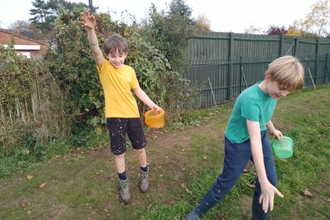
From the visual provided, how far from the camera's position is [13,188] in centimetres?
290

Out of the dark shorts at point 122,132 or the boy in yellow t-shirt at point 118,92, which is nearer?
the boy in yellow t-shirt at point 118,92

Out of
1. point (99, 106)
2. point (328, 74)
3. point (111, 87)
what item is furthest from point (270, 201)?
point (328, 74)

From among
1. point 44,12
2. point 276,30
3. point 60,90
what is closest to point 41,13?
point 44,12

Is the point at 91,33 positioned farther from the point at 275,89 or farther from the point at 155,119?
the point at 275,89

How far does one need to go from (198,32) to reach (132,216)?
6.19 meters

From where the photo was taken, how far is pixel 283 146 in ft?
7.55

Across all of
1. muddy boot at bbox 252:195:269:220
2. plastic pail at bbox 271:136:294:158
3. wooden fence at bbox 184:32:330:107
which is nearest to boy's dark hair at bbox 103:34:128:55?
plastic pail at bbox 271:136:294:158

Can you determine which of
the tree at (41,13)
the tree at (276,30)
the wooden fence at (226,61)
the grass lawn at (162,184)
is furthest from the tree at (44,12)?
the grass lawn at (162,184)

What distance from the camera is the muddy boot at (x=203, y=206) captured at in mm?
2135

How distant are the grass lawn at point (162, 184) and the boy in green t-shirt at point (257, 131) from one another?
0.48 m

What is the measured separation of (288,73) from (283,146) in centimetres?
97

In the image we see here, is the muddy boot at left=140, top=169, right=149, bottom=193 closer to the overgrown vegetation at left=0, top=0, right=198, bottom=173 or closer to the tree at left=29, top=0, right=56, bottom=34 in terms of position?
the overgrown vegetation at left=0, top=0, right=198, bottom=173

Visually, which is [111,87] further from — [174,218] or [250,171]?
[250,171]

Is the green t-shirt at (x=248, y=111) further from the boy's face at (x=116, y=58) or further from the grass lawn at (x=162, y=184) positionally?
the boy's face at (x=116, y=58)
